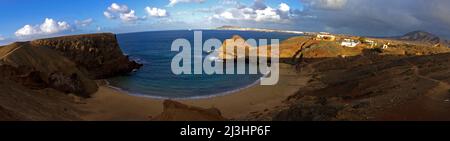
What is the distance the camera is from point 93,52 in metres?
60.1

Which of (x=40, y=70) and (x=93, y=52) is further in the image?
(x=93, y=52)

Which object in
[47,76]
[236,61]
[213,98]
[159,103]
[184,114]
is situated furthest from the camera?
[236,61]

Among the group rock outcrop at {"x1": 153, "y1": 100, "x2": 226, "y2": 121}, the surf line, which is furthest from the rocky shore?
the surf line

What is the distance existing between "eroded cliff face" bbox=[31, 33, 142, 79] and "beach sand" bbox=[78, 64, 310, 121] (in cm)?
1254

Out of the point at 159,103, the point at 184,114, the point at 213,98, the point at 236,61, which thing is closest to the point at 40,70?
the point at 159,103

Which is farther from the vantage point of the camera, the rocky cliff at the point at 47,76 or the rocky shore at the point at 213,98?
the rocky cliff at the point at 47,76

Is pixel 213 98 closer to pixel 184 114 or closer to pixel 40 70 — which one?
pixel 40 70

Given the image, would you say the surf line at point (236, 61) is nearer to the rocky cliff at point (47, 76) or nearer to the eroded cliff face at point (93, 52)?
the eroded cliff face at point (93, 52)

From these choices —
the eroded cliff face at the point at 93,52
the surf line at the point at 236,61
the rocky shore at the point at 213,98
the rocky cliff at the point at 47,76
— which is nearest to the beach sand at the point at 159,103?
the rocky shore at the point at 213,98

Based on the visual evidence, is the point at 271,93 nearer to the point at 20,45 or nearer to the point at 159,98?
the point at 159,98

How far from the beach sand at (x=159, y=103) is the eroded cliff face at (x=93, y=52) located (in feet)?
41.1

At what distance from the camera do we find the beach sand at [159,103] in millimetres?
33406

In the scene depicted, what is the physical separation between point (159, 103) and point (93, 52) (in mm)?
25674

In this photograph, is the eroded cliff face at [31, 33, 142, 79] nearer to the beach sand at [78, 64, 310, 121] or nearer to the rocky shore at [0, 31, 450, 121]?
the rocky shore at [0, 31, 450, 121]
